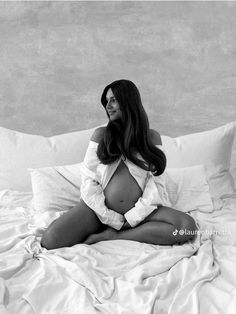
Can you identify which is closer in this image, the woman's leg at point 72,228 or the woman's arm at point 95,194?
the woman's leg at point 72,228

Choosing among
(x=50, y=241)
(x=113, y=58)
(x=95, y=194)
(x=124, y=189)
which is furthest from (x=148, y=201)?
(x=113, y=58)

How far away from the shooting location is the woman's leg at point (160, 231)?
219cm

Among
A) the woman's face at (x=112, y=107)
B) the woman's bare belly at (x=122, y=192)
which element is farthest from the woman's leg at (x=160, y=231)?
the woman's face at (x=112, y=107)

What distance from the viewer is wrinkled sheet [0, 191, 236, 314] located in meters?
1.58

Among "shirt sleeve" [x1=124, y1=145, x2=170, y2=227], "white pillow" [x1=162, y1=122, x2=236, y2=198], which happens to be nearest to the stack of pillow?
"white pillow" [x1=162, y1=122, x2=236, y2=198]

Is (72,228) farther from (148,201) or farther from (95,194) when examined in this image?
(148,201)

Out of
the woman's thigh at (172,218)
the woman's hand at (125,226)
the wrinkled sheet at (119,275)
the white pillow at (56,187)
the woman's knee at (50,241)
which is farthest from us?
the white pillow at (56,187)

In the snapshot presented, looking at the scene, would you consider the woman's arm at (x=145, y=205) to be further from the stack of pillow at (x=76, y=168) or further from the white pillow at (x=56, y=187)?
the white pillow at (x=56, y=187)

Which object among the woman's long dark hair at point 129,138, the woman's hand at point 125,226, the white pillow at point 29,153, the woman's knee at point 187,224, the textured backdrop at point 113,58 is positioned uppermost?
the textured backdrop at point 113,58

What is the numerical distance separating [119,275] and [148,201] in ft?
1.82

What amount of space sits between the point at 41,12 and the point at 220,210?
179 centimetres

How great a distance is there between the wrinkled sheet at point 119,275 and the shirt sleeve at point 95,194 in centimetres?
14

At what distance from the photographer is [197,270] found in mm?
1845

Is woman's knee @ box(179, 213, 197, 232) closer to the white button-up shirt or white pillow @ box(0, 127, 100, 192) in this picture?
the white button-up shirt
